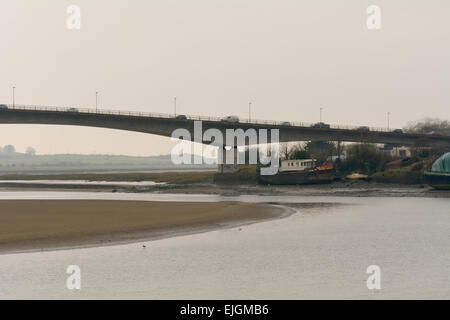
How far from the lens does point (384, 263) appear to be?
3341 centimetres

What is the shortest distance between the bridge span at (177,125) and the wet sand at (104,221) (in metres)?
52.5

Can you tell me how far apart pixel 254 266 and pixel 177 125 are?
9007cm

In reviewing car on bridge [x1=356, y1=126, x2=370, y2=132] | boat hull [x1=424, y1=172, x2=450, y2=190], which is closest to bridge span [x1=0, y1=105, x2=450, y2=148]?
car on bridge [x1=356, y1=126, x2=370, y2=132]

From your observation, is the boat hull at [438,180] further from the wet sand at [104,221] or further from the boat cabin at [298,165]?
the wet sand at [104,221]

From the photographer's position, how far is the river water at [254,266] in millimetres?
27516

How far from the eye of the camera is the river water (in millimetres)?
27516

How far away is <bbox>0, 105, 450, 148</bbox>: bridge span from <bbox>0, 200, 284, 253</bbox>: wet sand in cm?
5255

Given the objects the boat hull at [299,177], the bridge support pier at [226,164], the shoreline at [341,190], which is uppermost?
the bridge support pier at [226,164]

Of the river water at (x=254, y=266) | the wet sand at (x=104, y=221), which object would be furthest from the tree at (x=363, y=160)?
the river water at (x=254, y=266)

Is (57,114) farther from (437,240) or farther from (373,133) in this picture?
(437,240)

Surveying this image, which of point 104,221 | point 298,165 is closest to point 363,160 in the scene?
point 298,165

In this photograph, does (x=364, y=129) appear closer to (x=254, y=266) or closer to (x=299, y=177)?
(x=299, y=177)
